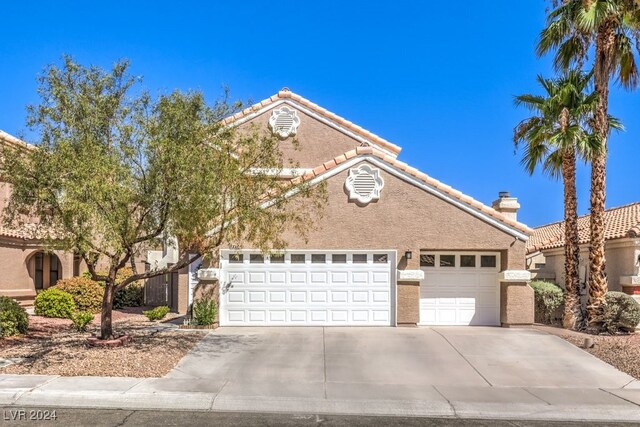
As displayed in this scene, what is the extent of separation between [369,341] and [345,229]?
3.49 metres

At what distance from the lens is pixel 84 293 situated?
20.2 metres

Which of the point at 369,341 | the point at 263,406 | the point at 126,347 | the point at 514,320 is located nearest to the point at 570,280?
the point at 514,320

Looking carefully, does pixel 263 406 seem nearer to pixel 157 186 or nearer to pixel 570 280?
pixel 157 186

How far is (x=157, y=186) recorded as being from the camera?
441 inches

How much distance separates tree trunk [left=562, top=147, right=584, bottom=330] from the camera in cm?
1639

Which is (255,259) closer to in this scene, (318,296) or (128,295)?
(318,296)

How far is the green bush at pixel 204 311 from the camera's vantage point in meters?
15.2

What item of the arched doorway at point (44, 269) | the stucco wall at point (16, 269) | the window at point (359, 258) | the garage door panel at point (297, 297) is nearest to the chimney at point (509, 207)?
the window at point (359, 258)

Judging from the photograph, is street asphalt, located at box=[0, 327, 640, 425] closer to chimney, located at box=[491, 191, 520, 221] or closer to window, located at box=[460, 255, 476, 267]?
window, located at box=[460, 255, 476, 267]

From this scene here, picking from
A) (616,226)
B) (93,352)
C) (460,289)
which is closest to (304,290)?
(460,289)

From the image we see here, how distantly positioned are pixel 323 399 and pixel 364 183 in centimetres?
789

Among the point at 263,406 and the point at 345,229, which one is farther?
the point at 345,229

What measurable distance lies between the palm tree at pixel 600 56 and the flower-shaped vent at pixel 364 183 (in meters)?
6.45

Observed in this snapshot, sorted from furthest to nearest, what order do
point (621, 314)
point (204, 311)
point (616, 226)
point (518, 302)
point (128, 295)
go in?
point (128, 295) → point (616, 226) → point (518, 302) → point (621, 314) → point (204, 311)
